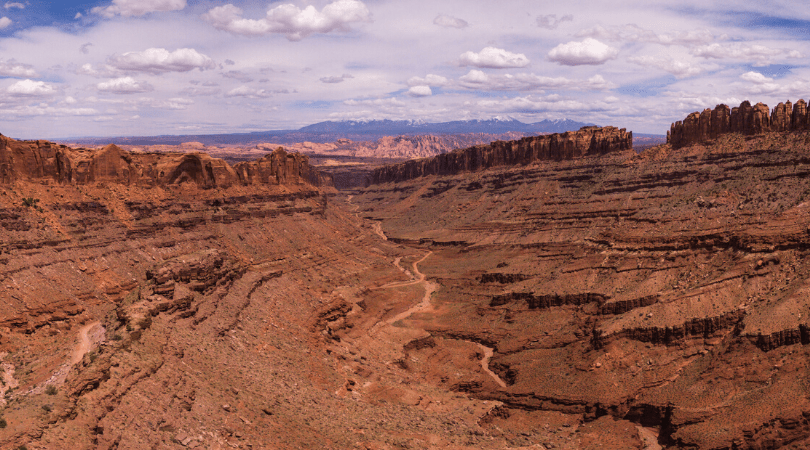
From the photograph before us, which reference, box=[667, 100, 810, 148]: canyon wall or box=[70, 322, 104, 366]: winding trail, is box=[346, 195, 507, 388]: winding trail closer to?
box=[70, 322, 104, 366]: winding trail

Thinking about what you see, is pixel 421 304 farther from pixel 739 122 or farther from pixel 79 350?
pixel 739 122

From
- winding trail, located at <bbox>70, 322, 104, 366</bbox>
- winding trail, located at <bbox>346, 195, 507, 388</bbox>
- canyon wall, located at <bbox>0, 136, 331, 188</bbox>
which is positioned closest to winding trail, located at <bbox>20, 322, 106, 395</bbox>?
winding trail, located at <bbox>70, 322, 104, 366</bbox>

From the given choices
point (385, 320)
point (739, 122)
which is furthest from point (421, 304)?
point (739, 122)

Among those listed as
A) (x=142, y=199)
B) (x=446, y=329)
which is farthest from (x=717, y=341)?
(x=142, y=199)

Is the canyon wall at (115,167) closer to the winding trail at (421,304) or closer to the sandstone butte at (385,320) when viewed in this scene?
the sandstone butte at (385,320)

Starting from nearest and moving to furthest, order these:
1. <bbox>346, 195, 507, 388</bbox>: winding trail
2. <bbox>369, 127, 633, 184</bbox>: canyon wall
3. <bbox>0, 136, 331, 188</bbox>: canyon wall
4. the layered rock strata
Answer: the layered rock strata < <bbox>346, 195, 507, 388</bbox>: winding trail < <bbox>0, 136, 331, 188</bbox>: canyon wall < <bbox>369, 127, 633, 184</bbox>: canyon wall

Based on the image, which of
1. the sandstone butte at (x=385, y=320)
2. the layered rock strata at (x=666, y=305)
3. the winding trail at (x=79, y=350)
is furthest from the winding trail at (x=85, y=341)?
the layered rock strata at (x=666, y=305)
